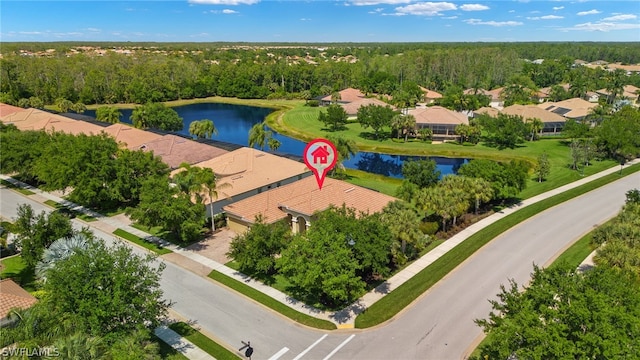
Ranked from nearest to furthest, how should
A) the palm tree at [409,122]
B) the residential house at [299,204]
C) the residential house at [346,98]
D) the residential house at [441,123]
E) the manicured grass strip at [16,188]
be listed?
the residential house at [299,204], the manicured grass strip at [16,188], the palm tree at [409,122], the residential house at [441,123], the residential house at [346,98]

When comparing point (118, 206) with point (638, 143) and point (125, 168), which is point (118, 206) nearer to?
point (125, 168)

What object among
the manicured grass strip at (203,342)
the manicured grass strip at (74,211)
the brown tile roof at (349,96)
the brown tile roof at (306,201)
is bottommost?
the manicured grass strip at (203,342)

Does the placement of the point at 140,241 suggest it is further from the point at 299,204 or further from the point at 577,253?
the point at 577,253

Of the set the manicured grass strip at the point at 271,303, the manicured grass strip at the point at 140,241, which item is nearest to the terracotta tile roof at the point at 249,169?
the manicured grass strip at the point at 140,241

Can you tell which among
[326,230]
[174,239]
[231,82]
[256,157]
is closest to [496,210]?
[326,230]

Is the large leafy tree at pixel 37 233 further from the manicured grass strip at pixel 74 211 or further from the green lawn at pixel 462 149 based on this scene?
the green lawn at pixel 462 149

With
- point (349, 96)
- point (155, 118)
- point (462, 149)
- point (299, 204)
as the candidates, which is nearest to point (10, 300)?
point (299, 204)
